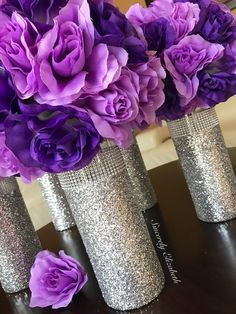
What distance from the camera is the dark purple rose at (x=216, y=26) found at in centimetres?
66

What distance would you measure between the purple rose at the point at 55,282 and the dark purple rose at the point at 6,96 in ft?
0.95

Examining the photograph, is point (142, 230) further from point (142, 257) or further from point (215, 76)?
point (215, 76)

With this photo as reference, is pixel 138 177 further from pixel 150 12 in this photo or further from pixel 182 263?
pixel 150 12

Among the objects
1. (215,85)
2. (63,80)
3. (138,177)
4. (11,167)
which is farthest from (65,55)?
(138,177)

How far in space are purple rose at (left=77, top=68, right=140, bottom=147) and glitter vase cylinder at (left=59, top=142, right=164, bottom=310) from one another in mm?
98

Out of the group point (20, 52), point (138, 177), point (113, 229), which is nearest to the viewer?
point (20, 52)

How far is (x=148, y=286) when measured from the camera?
630mm

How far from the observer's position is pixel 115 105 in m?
0.49

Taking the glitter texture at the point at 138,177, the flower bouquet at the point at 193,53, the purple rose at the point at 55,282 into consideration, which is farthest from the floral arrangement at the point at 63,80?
the glitter texture at the point at 138,177

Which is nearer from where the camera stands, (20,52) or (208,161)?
(20,52)

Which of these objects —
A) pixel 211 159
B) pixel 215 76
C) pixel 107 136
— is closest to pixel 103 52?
pixel 107 136

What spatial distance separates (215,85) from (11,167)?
0.30 meters

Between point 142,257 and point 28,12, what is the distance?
1.12 ft

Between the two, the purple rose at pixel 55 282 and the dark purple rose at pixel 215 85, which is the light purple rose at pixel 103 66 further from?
the purple rose at pixel 55 282
